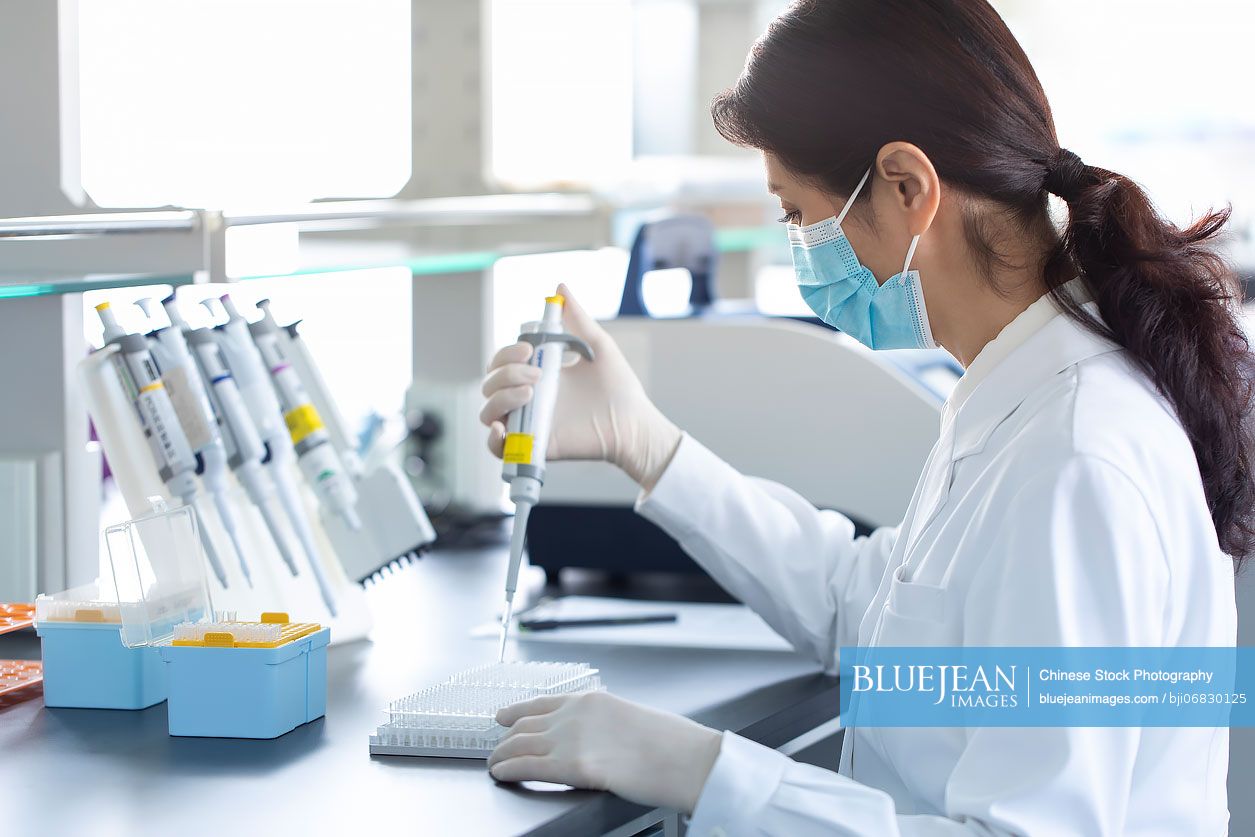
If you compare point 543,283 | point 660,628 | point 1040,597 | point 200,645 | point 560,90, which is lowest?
point 660,628

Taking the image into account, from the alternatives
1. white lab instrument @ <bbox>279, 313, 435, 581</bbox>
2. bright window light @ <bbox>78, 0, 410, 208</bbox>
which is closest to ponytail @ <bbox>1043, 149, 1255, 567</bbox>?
white lab instrument @ <bbox>279, 313, 435, 581</bbox>

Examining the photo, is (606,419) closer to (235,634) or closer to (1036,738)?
(235,634)

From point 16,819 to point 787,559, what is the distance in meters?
0.81

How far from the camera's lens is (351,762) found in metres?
1.07

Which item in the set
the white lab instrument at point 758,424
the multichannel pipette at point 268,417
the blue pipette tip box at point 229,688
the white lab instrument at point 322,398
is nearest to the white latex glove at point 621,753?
the blue pipette tip box at point 229,688

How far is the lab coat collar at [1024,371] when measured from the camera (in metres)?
1.07

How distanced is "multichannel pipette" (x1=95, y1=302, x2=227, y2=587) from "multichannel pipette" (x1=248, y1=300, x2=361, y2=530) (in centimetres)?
15

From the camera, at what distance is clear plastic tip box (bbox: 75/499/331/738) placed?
43.6 inches

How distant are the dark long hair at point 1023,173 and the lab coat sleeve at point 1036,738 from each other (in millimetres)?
199

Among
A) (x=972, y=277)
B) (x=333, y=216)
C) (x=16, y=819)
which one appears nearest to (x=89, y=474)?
(x=333, y=216)

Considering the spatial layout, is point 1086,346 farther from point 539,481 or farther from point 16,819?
point 16,819

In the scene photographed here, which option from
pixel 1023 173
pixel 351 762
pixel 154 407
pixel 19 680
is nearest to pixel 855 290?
pixel 1023 173

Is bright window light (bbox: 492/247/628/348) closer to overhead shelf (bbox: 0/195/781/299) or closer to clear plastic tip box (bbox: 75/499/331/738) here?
overhead shelf (bbox: 0/195/781/299)

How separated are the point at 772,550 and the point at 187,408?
640 millimetres
